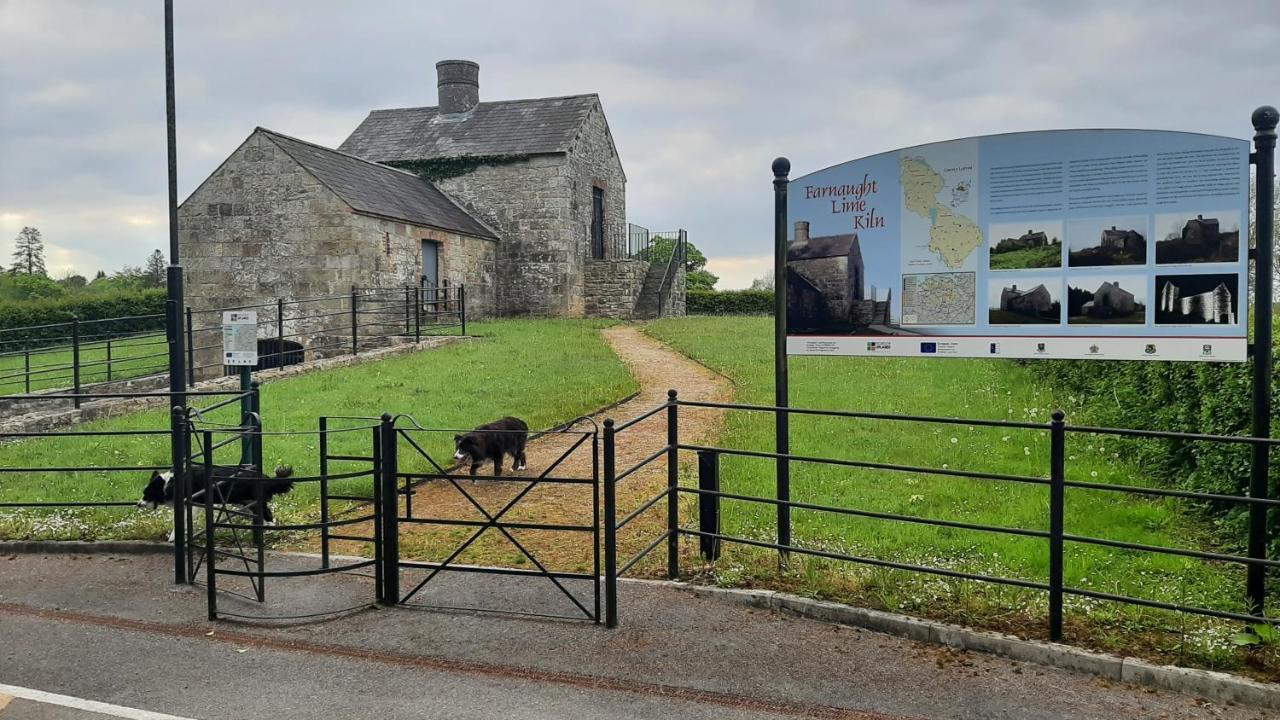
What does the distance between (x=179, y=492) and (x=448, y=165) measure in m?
25.1

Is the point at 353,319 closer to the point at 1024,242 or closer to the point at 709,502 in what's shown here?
the point at 709,502

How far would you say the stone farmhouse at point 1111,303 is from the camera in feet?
17.6

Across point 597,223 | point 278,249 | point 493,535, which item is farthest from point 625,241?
point 493,535

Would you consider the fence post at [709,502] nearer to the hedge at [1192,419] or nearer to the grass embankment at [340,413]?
the hedge at [1192,419]

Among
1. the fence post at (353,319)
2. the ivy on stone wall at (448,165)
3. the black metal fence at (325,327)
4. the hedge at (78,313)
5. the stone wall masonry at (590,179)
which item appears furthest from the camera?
the stone wall masonry at (590,179)

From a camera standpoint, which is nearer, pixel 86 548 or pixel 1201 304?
pixel 1201 304

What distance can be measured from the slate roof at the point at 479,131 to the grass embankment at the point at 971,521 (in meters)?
19.0

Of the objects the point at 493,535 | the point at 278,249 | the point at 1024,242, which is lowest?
the point at 493,535

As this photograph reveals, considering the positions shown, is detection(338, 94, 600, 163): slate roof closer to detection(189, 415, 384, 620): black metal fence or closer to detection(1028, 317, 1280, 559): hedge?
detection(1028, 317, 1280, 559): hedge

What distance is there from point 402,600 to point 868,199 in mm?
4201

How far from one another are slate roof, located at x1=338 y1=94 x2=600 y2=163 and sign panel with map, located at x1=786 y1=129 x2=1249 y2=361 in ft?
78.0

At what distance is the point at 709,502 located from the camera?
6582 mm

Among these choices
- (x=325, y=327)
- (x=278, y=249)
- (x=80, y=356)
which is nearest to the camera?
(x=325, y=327)

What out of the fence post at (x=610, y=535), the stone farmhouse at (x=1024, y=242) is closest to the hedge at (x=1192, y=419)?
the stone farmhouse at (x=1024, y=242)
